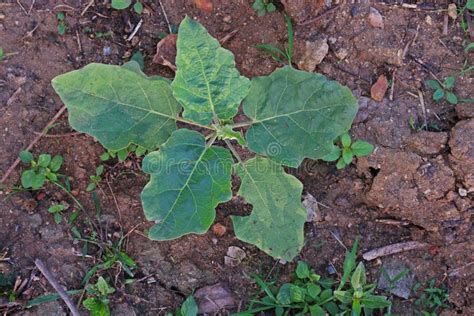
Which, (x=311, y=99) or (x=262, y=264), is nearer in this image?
(x=311, y=99)

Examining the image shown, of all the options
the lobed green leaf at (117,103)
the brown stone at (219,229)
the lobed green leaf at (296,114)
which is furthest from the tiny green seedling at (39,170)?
the lobed green leaf at (296,114)

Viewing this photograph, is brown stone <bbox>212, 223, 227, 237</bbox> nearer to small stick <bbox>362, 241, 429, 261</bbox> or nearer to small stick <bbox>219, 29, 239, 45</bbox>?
small stick <bbox>362, 241, 429, 261</bbox>

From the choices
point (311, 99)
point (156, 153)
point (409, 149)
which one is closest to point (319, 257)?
point (409, 149)

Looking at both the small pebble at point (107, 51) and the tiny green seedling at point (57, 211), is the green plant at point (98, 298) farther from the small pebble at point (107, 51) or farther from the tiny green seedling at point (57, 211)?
the small pebble at point (107, 51)

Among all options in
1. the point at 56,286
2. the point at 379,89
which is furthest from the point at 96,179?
the point at 379,89

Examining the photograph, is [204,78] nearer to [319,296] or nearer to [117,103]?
Result: [117,103]

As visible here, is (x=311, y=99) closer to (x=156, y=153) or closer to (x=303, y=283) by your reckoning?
(x=156, y=153)
